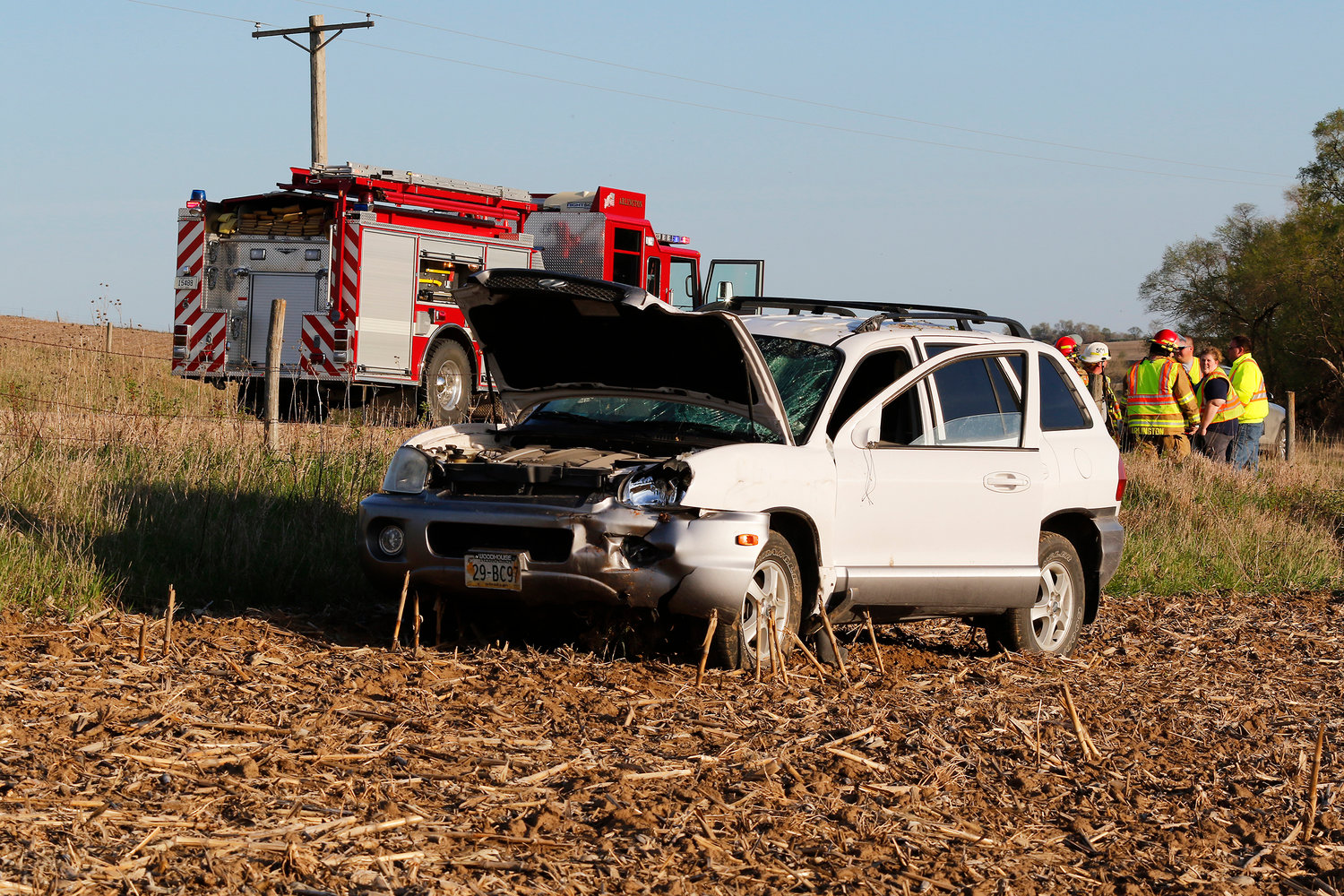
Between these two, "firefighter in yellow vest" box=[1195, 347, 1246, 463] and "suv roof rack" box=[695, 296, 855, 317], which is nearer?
"suv roof rack" box=[695, 296, 855, 317]

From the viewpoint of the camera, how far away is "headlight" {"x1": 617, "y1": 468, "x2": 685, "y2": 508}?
21.7 feet

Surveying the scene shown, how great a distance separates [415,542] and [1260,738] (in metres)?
3.91

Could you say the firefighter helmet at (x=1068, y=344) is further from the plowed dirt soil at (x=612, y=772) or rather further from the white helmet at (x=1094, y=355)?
the plowed dirt soil at (x=612, y=772)

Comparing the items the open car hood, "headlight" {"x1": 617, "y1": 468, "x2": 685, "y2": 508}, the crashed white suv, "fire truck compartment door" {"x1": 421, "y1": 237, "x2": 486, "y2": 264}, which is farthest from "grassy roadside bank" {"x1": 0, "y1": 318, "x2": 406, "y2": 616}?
"fire truck compartment door" {"x1": 421, "y1": 237, "x2": 486, "y2": 264}

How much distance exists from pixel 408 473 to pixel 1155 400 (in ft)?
36.0

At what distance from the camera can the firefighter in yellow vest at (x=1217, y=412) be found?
1623 centimetres

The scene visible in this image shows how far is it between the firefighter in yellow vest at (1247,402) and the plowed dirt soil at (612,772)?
947 cm

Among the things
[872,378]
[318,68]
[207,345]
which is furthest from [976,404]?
[318,68]

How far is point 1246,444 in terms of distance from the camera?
1681cm

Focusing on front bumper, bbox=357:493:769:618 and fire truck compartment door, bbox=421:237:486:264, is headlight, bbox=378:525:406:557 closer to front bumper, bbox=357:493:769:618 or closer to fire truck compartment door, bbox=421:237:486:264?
front bumper, bbox=357:493:769:618

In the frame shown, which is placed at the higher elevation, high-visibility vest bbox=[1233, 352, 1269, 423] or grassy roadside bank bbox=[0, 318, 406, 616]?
high-visibility vest bbox=[1233, 352, 1269, 423]

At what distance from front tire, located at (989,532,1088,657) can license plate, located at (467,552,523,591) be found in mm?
2988

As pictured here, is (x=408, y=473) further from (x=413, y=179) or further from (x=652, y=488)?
(x=413, y=179)

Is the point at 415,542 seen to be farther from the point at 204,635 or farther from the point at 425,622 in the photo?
the point at 204,635
